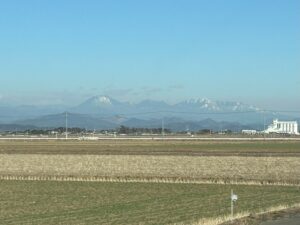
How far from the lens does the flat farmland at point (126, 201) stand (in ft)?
64.5

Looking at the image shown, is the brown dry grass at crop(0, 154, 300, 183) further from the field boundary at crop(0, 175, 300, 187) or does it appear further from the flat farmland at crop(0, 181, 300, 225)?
the flat farmland at crop(0, 181, 300, 225)

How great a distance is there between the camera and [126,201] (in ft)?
82.8

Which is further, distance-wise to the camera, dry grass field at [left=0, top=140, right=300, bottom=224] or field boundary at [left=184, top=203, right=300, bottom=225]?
dry grass field at [left=0, top=140, right=300, bottom=224]

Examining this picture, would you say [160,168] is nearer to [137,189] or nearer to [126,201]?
[137,189]

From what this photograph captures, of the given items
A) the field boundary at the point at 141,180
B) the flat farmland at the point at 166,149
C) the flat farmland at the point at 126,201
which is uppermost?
the flat farmland at the point at 166,149

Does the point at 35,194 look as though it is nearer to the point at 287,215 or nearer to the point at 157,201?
the point at 157,201

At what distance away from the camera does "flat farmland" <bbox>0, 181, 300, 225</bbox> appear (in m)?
19.7

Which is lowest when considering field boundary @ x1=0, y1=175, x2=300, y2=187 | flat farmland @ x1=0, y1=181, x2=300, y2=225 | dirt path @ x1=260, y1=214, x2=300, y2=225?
field boundary @ x1=0, y1=175, x2=300, y2=187

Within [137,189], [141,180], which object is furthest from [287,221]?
[141,180]

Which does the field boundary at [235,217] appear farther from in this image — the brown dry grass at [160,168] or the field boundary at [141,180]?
the brown dry grass at [160,168]

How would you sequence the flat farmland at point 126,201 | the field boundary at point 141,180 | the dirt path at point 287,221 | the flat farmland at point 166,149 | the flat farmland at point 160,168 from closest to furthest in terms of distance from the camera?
the dirt path at point 287,221
the flat farmland at point 126,201
the field boundary at point 141,180
the flat farmland at point 160,168
the flat farmland at point 166,149

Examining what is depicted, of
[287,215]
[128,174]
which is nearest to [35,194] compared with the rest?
[287,215]

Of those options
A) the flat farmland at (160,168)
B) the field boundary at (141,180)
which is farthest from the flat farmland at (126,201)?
the flat farmland at (160,168)

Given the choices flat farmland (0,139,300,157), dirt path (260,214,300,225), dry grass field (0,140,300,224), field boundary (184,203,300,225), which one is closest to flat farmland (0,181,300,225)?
dry grass field (0,140,300,224)
